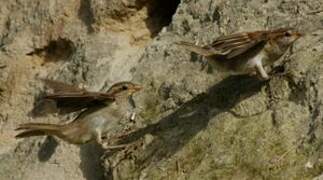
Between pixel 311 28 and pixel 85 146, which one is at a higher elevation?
pixel 311 28

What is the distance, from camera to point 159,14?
7.16 metres

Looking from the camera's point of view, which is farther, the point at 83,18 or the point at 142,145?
the point at 83,18

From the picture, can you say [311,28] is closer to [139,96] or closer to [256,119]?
[256,119]

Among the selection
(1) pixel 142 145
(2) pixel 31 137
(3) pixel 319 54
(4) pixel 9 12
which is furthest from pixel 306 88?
(4) pixel 9 12

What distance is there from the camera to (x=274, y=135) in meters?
5.39

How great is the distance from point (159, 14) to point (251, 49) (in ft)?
5.28

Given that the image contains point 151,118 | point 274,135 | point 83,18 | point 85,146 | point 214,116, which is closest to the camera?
point 274,135

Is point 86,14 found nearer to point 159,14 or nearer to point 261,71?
point 159,14

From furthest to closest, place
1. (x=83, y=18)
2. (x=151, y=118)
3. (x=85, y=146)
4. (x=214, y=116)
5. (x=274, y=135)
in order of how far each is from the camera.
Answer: (x=83, y=18)
(x=85, y=146)
(x=151, y=118)
(x=214, y=116)
(x=274, y=135)

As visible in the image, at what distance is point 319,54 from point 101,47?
1.88 metres

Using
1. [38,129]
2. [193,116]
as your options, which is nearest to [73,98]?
[38,129]

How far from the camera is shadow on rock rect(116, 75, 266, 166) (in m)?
5.80

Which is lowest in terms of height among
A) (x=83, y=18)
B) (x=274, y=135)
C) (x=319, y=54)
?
(x=274, y=135)

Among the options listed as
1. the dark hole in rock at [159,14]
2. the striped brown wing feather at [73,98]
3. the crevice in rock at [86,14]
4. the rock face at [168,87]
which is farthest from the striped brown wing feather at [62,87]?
the dark hole in rock at [159,14]
